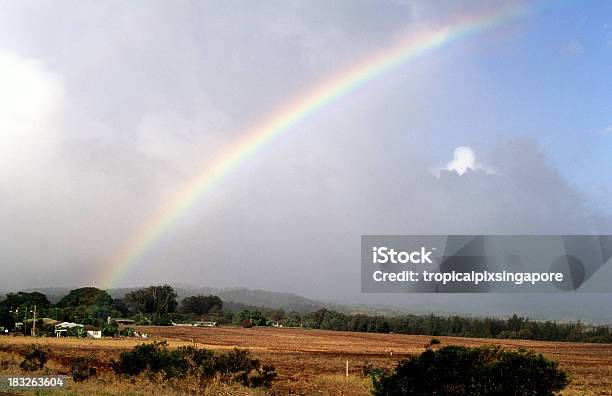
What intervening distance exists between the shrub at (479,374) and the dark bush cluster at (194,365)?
11218 mm

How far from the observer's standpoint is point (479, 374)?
16.5 m

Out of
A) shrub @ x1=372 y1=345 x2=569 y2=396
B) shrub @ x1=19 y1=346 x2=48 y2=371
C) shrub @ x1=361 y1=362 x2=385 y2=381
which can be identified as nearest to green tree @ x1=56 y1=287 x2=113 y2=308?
shrub @ x1=19 y1=346 x2=48 y2=371

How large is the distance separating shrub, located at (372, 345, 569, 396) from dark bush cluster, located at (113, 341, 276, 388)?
11218 mm

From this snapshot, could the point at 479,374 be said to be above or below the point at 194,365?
above

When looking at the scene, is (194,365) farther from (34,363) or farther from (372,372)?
(34,363)

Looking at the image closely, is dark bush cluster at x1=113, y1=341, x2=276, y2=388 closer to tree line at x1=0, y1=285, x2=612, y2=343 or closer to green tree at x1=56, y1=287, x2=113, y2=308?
tree line at x1=0, y1=285, x2=612, y2=343

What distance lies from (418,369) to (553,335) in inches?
5302

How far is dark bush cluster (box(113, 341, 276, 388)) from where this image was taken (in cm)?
2727

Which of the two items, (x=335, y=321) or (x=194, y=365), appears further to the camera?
(x=335, y=321)

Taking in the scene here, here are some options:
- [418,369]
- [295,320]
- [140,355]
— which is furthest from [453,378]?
[295,320]

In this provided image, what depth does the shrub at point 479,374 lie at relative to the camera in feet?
53.6

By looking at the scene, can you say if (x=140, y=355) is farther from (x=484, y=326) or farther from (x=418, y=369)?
(x=484, y=326)

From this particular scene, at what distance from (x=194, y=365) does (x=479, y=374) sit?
1517 centimetres

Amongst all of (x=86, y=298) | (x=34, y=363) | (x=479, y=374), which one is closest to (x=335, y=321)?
(x=86, y=298)
